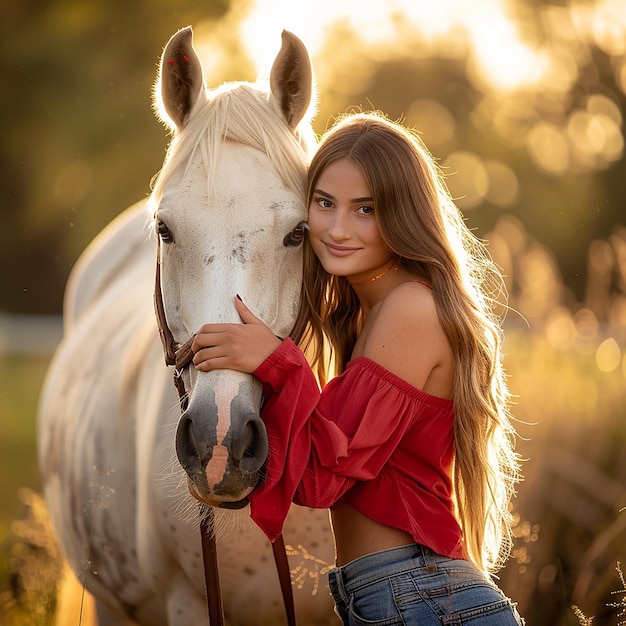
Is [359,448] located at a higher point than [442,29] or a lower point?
lower

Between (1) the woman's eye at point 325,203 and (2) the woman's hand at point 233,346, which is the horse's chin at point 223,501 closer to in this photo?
(2) the woman's hand at point 233,346

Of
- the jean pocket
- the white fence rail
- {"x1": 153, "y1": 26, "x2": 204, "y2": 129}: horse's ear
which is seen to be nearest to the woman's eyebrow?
{"x1": 153, "y1": 26, "x2": 204, "y2": 129}: horse's ear

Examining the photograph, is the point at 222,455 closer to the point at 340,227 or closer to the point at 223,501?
the point at 223,501

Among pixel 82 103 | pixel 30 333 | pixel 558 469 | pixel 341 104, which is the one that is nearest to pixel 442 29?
pixel 341 104

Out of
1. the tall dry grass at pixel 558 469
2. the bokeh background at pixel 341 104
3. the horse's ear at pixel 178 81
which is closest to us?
the horse's ear at pixel 178 81

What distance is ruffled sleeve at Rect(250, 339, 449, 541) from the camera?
5.67 ft

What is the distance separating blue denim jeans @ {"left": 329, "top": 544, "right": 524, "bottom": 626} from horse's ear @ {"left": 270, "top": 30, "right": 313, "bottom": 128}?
3.70ft

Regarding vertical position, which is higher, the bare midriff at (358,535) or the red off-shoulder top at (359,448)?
the red off-shoulder top at (359,448)

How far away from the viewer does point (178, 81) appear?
2.21 metres

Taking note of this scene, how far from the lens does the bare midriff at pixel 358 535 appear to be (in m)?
1.86

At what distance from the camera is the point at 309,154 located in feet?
7.41

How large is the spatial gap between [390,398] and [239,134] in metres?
0.75

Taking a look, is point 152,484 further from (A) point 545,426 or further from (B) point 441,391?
(A) point 545,426

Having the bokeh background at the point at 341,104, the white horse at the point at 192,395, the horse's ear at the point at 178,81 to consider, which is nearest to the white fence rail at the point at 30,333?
the bokeh background at the point at 341,104
